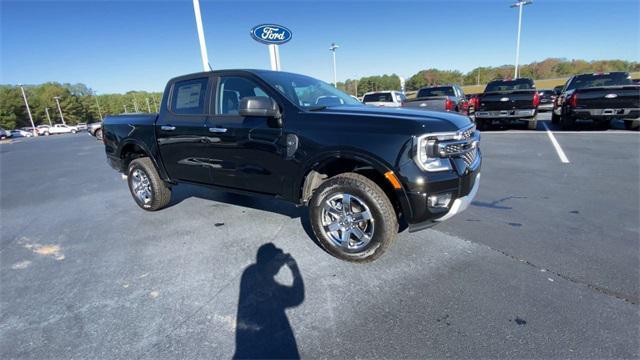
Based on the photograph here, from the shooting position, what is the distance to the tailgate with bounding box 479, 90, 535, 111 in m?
10.4

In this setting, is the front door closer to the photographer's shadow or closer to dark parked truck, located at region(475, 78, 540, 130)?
the photographer's shadow

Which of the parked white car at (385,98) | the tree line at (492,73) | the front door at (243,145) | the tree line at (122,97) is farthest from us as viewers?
the tree line at (492,73)

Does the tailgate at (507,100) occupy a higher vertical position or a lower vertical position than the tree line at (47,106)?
lower

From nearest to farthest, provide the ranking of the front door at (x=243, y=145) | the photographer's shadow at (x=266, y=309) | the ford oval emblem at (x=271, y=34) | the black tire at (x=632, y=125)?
the photographer's shadow at (x=266, y=309)
the front door at (x=243, y=145)
the black tire at (x=632, y=125)
the ford oval emblem at (x=271, y=34)

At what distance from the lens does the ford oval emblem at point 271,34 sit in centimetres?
1090

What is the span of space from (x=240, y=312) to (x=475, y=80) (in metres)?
125

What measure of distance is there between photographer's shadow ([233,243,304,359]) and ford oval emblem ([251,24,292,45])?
9.65 m

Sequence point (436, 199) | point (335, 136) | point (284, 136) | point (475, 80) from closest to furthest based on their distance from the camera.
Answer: point (436, 199)
point (335, 136)
point (284, 136)
point (475, 80)

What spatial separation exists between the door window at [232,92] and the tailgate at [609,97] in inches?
402

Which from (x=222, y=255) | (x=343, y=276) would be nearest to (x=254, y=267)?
(x=222, y=255)

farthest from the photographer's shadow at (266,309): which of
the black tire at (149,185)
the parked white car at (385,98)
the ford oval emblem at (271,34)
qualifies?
the parked white car at (385,98)

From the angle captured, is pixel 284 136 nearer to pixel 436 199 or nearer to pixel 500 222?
pixel 436 199

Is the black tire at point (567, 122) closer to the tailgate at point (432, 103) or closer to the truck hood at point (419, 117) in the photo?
the tailgate at point (432, 103)

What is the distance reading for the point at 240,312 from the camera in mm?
2422
